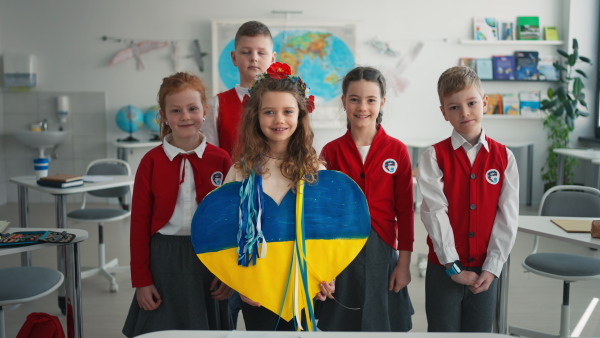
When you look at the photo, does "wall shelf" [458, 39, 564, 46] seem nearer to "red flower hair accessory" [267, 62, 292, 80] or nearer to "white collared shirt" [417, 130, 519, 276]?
"white collared shirt" [417, 130, 519, 276]

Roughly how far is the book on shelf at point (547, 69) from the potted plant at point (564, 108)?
0.19ft

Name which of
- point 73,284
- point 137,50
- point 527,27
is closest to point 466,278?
point 73,284

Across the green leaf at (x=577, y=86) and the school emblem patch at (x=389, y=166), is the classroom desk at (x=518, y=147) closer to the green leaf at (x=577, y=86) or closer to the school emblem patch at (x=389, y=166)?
the green leaf at (x=577, y=86)

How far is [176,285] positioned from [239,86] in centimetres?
82

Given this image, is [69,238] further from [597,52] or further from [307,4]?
[597,52]

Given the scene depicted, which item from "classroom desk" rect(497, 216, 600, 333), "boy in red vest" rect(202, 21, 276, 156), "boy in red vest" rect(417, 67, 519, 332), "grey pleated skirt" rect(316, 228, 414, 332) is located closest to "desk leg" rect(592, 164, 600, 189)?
"classroom desk" rect(497, 216, 600, 333)

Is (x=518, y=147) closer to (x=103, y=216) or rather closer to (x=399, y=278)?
(x=103, y=216)

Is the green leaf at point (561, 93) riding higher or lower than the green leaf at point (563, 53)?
lower

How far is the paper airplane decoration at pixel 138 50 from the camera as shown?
6.39 meters

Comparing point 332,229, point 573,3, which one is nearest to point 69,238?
point 332,229

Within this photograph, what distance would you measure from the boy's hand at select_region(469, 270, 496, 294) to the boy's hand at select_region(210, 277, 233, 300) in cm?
83

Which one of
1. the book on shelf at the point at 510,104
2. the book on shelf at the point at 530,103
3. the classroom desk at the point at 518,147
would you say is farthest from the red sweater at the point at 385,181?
the book on shelf at the point at 530,103

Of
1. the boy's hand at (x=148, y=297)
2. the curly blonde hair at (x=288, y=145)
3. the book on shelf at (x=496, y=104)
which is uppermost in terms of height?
the book on shelf at (x=496, y=104)

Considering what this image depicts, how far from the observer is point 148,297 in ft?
6.09
